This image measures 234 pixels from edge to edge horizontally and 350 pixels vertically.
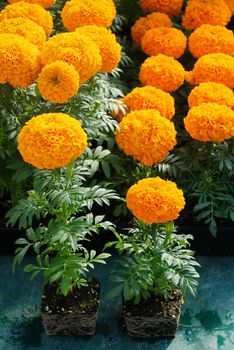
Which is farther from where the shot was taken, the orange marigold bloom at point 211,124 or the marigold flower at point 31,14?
the marigold flower at point 31,14

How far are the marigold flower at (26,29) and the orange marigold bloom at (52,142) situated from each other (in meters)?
0.73

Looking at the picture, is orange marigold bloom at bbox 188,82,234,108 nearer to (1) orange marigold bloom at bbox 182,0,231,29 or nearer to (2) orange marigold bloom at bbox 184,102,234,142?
(2) orange marigold bloom at bbox 184,102,234,142

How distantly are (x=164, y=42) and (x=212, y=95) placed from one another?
710 mm

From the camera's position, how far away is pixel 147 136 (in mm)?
3266

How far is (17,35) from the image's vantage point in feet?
10.9

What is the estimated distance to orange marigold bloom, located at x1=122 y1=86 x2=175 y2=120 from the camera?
3.55 meters

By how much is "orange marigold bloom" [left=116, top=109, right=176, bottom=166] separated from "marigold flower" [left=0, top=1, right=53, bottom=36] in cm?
76

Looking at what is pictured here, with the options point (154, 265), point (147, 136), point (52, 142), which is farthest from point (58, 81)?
point (154, 265)

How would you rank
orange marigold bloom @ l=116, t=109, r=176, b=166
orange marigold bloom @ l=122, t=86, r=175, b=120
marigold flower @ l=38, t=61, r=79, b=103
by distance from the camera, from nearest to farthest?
marigold flower @ l=38, t=61, r=79, b=103
orange marigold bloom @ l=116, t=109, r=176, b=166
orange marigold bloom @ l=122, t=86, r=175, b=120

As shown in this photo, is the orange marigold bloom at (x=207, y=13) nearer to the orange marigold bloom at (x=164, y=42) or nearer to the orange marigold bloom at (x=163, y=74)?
the orange marigold bloom at (x=164, y=42)

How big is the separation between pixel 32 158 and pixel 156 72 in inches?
50.1

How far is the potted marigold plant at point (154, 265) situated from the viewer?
2.90 m

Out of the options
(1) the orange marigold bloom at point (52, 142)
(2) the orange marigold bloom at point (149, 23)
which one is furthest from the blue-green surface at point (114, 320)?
(2) the orange marigold bloom at point (149, 23)

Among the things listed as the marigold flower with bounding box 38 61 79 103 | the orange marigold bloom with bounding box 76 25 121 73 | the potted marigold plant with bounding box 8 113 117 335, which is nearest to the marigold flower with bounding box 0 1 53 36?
the orange marigold bloom with bounding box 76 25 121 73
